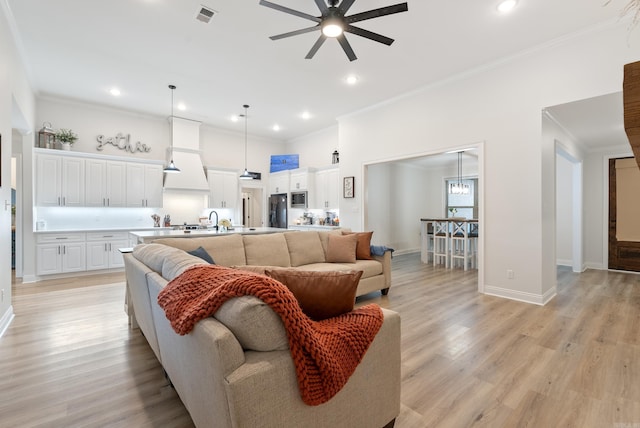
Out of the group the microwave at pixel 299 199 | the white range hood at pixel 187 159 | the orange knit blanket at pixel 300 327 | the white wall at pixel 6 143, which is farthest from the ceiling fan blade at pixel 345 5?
the white range hood at pixel 187 159

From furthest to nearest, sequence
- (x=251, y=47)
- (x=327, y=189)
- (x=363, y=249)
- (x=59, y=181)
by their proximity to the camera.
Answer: (x=327, y=189), (x=59, y=181), (x=363, y=249), (x=251, y=47)

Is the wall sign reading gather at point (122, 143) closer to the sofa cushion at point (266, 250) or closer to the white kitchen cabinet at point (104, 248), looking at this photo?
the white kitchen cabinet at point (104, 248)

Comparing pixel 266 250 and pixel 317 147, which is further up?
pixel 317 147

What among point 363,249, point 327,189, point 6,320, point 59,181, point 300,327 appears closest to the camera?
point 300,327

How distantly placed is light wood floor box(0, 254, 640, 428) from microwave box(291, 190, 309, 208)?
158 inches

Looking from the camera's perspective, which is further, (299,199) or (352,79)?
(299,199)

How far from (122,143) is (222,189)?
2304 mm

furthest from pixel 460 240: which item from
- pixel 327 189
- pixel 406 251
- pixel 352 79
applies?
pixel 352 79

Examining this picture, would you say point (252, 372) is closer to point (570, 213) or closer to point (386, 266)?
point (386, 266)

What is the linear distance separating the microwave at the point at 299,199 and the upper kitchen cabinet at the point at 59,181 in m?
4.48

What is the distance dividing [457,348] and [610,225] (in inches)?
222

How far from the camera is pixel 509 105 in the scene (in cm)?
410

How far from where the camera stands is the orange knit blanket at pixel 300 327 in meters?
1.23

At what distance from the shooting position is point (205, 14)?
3270 mm
